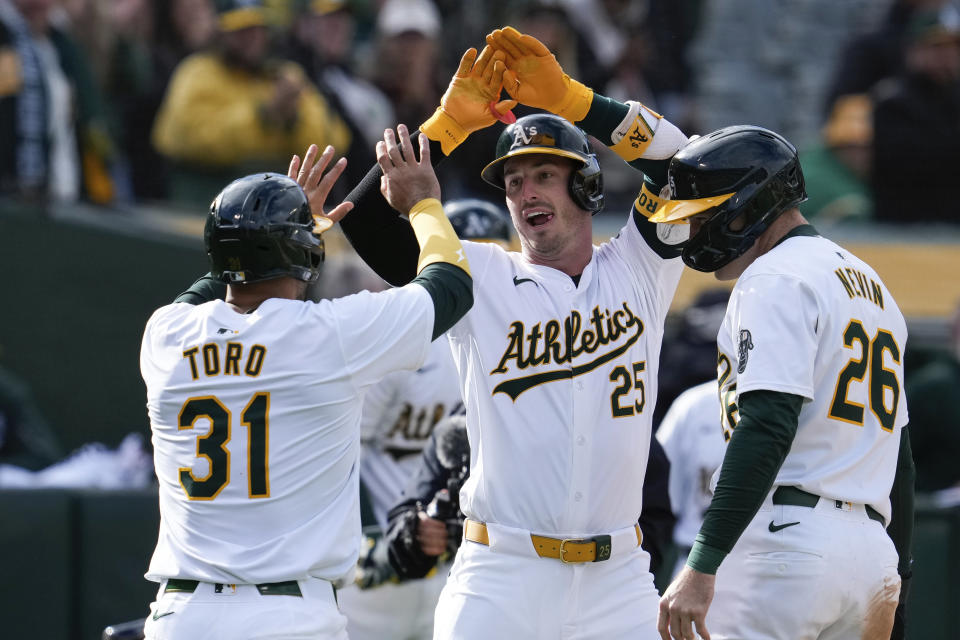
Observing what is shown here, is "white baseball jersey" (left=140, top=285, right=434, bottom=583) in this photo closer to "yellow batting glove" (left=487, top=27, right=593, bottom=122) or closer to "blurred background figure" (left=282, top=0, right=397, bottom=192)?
"yellow batting glove" (left=487, top=27, right=593, bottom=122)

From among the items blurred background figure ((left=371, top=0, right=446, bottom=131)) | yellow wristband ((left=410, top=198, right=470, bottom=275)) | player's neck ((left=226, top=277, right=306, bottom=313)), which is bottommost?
player's neck ((left=226, top=277, right=306, bottom=313))

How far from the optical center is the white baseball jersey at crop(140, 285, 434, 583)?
368 cm

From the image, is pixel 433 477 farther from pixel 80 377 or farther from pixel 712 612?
pixel 80 377

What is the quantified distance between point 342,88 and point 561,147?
221 inches

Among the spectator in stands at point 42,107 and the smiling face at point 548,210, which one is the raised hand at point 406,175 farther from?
the spectator in stands at point 42,107

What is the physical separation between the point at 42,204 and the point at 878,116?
208 inches

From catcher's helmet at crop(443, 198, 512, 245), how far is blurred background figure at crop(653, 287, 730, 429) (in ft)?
6.53

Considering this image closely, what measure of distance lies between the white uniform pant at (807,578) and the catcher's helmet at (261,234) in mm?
1358

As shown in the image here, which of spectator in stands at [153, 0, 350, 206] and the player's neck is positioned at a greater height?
spectator in stands at [153, 0, 350, 206]

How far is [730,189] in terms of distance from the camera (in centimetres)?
393

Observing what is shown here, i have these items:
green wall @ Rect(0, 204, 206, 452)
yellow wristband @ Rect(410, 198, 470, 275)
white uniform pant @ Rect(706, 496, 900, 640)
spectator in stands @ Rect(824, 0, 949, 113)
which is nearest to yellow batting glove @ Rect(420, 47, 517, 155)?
yellow wristband @ Rect(410, 198, 470, 275)

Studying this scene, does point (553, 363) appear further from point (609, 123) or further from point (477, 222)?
point (477, 222)

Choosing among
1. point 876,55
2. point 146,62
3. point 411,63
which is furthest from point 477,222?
point 876,55

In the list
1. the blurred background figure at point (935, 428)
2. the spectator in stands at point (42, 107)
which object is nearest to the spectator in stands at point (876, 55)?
the blurred background figure at point (935, 428)
